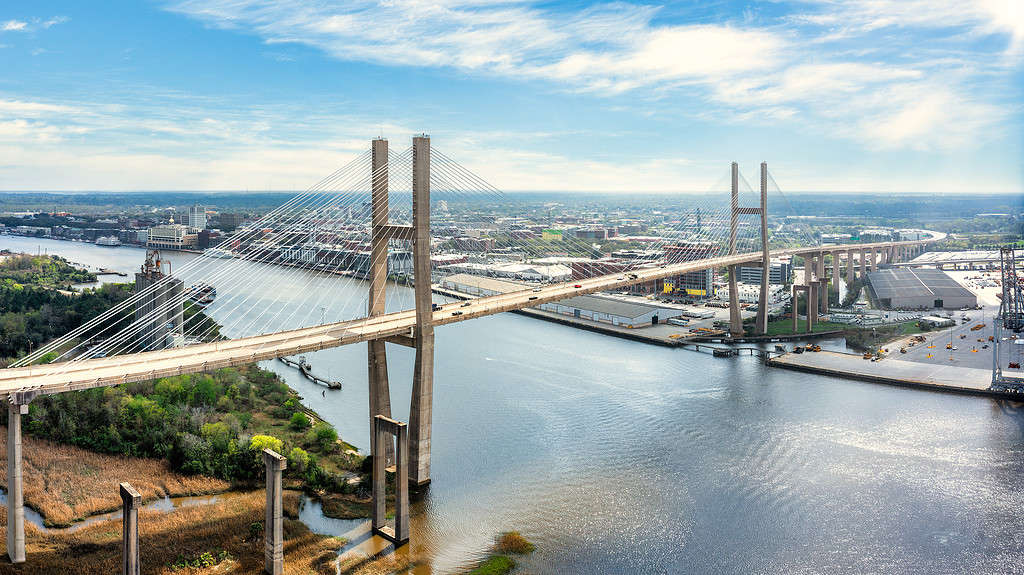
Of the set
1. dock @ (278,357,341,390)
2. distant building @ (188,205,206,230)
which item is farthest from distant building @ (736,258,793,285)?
distant building @ (188,205,206,230)

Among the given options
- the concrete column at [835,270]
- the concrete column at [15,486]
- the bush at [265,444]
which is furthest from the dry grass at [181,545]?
the concrete column at [835,270]

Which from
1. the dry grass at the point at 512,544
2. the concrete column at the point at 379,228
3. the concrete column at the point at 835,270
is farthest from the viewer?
the concrete column at the point at 835,270

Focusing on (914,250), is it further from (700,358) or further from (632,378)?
(632,378)

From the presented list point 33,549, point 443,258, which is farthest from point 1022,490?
point 443,258

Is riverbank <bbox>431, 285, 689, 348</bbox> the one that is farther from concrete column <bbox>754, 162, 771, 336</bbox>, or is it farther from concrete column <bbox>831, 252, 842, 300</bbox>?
concrete column <bbox>831, 252, 842, 300</bbox>

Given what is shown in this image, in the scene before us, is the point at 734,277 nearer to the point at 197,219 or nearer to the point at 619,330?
the point at 619,330

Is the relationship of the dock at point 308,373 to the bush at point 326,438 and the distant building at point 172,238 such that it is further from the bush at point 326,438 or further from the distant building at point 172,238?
the distant building at point 172,238

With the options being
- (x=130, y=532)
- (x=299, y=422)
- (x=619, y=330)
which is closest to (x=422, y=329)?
(x=299, y=422)
